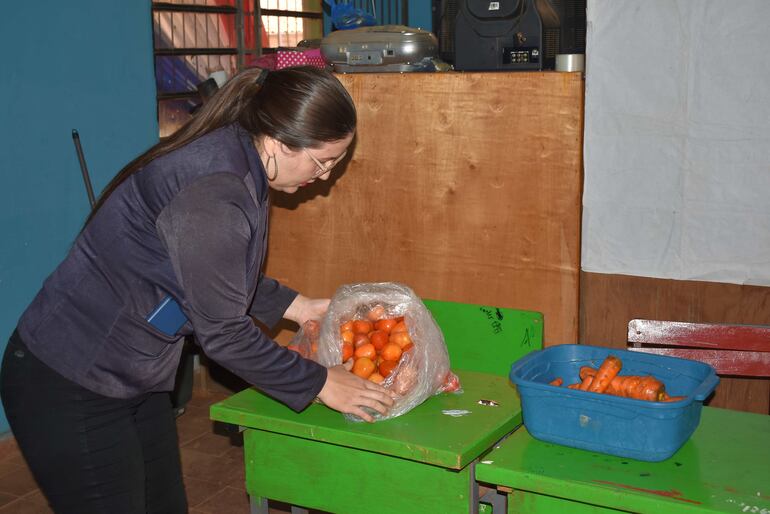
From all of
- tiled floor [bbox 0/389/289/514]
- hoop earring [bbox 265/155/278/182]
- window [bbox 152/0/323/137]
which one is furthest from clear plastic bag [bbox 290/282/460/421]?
window [bbox 152/0/323/137]

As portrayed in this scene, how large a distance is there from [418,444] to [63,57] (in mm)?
2360

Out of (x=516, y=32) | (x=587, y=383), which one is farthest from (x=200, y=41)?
(x=587, y=383)

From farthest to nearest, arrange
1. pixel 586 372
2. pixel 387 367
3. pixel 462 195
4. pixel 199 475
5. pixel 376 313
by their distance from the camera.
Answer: pixel 199 475 → pixel 462 195 → pixel 376 313 → pixel 387 367 → pixel 586 372

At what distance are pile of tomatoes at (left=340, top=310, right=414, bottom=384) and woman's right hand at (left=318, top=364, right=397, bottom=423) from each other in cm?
10

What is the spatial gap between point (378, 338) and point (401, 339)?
0.18ft

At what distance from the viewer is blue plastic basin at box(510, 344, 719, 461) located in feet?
5.23

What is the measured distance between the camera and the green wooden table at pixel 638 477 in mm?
1497

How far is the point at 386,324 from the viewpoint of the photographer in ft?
6.55

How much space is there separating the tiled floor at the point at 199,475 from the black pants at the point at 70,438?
4.61 feet

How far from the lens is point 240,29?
4316mm

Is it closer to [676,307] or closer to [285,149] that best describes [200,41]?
[676,307]

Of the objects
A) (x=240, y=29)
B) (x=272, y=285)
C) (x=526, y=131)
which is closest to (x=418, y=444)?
(x=272, y=285)

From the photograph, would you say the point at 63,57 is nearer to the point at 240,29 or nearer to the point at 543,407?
the point at 240,29

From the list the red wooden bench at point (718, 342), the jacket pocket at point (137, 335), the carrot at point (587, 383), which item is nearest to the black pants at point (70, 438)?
the jacket pocket at point (137, 335)
